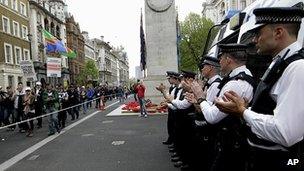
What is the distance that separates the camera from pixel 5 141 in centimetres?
1410

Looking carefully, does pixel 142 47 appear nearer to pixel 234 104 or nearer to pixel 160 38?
pixel 160 38

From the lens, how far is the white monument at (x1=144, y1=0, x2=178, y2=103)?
80.1ft

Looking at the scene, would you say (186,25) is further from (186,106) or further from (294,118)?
(294,118)

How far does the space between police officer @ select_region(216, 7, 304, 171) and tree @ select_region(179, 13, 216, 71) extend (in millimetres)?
61152

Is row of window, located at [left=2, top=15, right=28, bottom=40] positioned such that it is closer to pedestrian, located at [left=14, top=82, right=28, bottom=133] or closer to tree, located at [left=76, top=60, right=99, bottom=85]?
pedestrian, located at [left=14, top=82, right=28, bottom=133]

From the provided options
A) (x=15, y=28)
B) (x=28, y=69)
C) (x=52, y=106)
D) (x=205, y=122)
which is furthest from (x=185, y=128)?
(x=15, y=28)

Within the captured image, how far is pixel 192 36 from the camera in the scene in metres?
68.8

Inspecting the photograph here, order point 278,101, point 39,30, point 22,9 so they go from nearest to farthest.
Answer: point 278,101, point 22,9, point 39,30

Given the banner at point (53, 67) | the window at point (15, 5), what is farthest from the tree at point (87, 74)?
the banner at point (53, 67)

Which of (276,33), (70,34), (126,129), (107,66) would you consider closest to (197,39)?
(70,34)

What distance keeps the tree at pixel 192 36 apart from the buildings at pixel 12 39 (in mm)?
22740

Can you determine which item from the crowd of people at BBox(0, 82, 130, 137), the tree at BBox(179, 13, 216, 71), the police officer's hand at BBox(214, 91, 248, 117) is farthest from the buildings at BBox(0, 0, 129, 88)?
the police officer's hand at BBox(214, 91, 248, 117)

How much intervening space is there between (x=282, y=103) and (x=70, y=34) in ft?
303

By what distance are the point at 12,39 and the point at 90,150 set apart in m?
41.2
